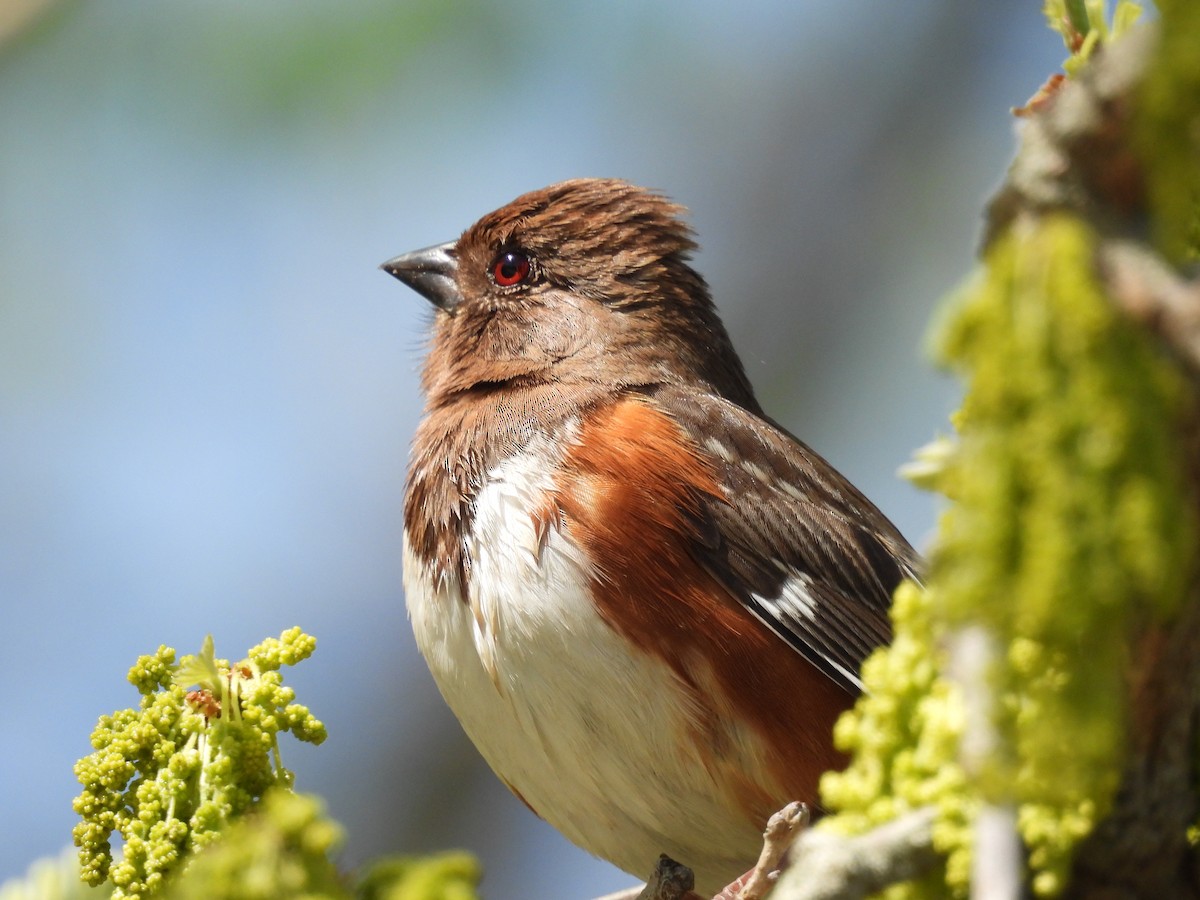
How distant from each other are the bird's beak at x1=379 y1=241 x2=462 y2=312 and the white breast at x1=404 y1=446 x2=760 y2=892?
102 cm

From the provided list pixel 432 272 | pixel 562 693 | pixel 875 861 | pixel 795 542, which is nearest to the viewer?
pixel 875 861

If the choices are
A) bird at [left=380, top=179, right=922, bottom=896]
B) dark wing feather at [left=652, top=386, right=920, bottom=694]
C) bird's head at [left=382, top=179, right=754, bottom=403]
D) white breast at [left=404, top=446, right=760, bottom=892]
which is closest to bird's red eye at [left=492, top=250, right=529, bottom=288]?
bird's head at [left=382, top=179, right=754, bottom=403]

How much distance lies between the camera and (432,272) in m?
3.84

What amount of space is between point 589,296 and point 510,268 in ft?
0.80

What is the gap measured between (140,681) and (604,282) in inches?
85.7

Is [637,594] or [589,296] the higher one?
[589,296]

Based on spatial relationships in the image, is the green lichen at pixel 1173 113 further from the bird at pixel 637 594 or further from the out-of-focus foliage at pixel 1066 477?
the bird at pixel 637 594

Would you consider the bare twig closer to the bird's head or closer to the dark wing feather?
the dark wing feather

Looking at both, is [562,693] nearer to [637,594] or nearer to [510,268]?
[637,594]

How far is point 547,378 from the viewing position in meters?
3.28

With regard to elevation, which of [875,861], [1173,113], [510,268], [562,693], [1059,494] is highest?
[510,268]

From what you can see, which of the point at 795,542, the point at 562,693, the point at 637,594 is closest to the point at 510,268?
the point at 795,542

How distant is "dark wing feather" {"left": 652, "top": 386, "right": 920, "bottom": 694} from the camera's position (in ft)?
9.30

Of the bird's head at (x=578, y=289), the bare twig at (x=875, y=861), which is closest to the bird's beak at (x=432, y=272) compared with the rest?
the bird's head at (x=578, y=289)
